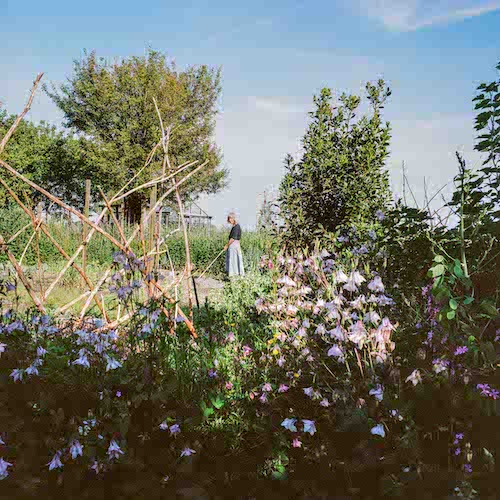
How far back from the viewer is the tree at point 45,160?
32594mm

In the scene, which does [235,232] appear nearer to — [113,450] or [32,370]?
[32,370]

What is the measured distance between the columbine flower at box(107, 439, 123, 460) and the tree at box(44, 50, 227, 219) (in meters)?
24.0

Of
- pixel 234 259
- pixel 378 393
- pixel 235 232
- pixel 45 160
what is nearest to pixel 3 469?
pixel 378 393

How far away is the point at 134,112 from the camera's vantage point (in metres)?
27.6

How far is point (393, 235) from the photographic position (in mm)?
3949

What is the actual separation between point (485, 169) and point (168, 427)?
2.51 metres

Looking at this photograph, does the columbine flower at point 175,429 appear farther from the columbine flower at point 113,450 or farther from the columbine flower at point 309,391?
the columbine flower at point 309,391

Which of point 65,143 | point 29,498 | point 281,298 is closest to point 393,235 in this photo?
point 281,298

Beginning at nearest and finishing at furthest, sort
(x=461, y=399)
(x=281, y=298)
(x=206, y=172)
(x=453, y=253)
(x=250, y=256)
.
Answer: (x=461, y=399) → (x=453, y=253) → (x=281, y=298) → (x=250, y=256) → (x=206, y=172)

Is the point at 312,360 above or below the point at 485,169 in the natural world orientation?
below

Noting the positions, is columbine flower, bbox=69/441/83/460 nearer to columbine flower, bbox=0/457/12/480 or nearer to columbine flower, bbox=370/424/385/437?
columbine flower, bbox=0/457/12/480

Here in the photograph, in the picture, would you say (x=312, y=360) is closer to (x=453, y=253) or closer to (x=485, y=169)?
(x=453, y=253)

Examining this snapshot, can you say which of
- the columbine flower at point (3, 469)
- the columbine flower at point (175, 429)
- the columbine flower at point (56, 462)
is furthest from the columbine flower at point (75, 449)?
the columbine flower at point (175, 429)

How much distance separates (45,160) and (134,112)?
10.0 meters
